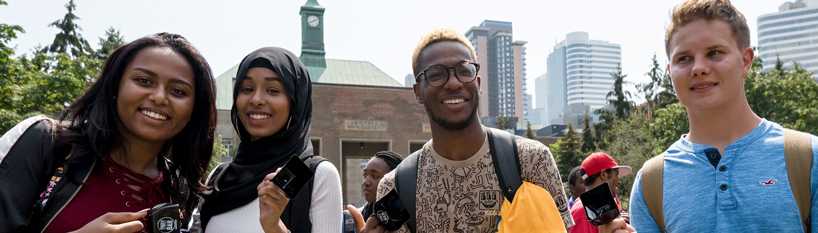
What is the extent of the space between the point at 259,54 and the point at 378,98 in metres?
38.0

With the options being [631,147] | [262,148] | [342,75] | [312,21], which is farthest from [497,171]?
[312,21]

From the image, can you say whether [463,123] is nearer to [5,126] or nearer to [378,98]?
[5,126]

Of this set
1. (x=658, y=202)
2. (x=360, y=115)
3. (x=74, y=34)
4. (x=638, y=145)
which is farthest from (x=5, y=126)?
(x=638, y=145)

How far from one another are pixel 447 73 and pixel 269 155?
1163mm

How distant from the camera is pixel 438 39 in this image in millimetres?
3311

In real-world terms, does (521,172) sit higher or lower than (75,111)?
lower

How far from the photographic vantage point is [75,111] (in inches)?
115

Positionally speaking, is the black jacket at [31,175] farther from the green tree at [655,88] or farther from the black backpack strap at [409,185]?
the green tree at [655,88]

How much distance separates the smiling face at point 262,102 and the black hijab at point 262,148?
4 cm

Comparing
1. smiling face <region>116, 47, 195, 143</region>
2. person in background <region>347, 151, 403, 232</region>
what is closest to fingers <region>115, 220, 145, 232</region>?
smiling face <region>116, 47, 195, 143</region>

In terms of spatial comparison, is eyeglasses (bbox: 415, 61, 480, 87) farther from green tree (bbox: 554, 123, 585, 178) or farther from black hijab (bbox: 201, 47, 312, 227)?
green tree (bbox: 554, 123, 585, 178)

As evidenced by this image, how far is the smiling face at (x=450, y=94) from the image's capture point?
315 cm

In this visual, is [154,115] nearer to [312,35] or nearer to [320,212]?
[320,212]

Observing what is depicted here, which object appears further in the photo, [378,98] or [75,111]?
[378,98]
